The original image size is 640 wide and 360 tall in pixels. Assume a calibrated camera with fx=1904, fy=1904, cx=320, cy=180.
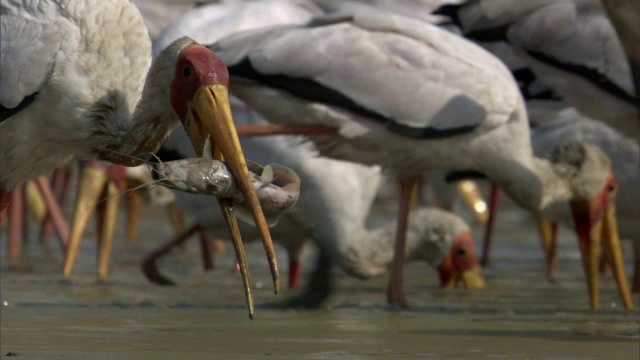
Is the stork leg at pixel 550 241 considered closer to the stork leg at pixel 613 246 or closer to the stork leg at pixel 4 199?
the stork leg at pixel 613 246

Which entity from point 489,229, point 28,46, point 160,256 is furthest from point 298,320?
point 489,229

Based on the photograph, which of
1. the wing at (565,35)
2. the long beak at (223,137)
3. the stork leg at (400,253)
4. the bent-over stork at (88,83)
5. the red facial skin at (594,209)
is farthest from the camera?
the wing at (565,35)

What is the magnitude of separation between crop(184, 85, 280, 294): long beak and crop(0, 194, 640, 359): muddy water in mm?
687

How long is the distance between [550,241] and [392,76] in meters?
3.04

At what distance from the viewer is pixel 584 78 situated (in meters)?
10.9

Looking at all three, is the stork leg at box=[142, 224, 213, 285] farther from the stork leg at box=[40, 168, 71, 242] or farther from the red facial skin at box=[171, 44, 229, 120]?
the red facial skin at box=[171, 44, 229, 120]

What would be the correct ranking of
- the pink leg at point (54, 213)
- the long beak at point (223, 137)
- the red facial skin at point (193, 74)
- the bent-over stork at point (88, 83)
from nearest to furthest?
the long beak at point (223, 137) < the red facial skin at point (193, 74) < the bent-over stork at point (88, 83) < the pink leg at point (54, 213)

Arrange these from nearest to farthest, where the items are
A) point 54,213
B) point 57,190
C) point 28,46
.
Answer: point 28,46
point 54,213
point 57,190

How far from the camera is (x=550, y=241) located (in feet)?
41.3

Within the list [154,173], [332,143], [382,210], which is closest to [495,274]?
[332,143]

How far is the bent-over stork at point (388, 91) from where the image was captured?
977 cm

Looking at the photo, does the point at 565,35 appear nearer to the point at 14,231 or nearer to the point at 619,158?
the point at 619,158

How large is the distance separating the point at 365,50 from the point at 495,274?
2904 millimetres

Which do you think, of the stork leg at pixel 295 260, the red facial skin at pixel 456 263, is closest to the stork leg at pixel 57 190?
the stork leg at pixel 295 260
